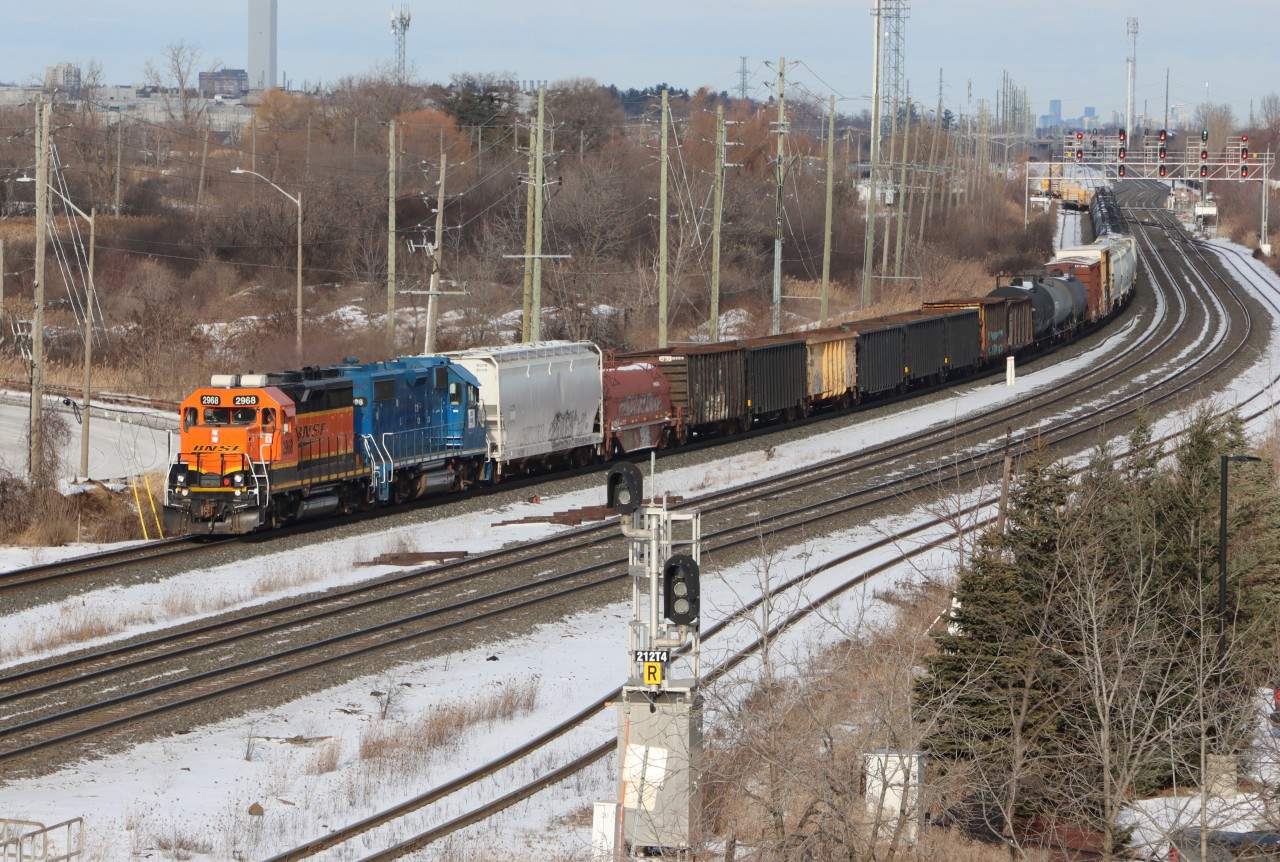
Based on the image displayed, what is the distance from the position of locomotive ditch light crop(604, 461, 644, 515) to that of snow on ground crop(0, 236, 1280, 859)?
9.77 feet

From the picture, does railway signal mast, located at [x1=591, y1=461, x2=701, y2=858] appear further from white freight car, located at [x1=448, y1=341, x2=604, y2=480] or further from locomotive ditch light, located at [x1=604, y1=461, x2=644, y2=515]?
white freight car, located at [x1=448, y1=341, x2=604, y2=480]

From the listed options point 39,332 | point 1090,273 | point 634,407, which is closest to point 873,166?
point 1090,273

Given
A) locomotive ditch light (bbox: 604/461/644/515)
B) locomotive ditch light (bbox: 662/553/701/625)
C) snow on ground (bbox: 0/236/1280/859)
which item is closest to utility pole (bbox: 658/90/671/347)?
snow on ground (bbox: 0/236/1280/859)

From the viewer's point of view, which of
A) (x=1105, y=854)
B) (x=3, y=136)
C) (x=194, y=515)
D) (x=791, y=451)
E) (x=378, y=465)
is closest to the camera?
(x=1105, y=854)

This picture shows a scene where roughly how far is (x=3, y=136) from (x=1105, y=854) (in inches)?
4297

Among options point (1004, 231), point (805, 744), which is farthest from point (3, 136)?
point (805, 744)

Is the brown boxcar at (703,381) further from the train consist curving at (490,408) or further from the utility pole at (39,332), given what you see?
the utility pole at (39,332)

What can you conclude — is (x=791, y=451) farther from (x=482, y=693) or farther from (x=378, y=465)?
(x=482, y=693)

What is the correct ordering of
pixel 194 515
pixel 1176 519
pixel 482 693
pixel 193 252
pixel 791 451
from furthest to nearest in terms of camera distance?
pixel 193 252 < pixel 791 451 < pixel 194 515 < pixel 1176 519 < pixel 482 693

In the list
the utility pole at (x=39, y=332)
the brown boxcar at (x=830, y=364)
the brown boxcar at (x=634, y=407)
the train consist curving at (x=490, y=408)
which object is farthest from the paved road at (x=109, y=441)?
the brown boxcar at (x=830, y=364)

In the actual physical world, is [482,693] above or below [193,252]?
below

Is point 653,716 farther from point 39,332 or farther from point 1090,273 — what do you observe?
point 1090,273

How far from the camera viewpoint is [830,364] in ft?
157

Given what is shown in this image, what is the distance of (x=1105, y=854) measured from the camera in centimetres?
1336
